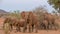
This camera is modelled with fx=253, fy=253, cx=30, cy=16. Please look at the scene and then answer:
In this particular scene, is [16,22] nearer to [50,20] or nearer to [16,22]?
[16,22]

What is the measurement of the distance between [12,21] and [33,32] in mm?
2080

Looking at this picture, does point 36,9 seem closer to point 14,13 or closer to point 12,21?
point 14,13

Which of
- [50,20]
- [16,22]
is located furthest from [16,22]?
[50,20]

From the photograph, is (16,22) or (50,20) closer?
(16,22)

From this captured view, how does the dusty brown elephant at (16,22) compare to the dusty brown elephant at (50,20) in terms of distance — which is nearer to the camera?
the dusty brown elephant at (16,22)

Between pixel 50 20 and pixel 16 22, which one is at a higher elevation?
pixel 50 20

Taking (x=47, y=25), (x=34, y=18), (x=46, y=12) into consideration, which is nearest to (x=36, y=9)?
(x=46, y=12)

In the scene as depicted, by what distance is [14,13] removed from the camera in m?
25.5

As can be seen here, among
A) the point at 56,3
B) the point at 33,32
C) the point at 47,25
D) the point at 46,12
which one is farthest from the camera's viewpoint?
the point at 56,3

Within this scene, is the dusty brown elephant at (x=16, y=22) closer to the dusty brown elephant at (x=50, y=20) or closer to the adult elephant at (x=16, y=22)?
the adult elephant at (x=16, y=22)

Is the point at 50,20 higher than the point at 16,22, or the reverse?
the point at 50,20

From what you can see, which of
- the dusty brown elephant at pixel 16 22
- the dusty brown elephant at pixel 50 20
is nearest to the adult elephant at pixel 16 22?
the dusty brown elephant at pixel 16 22

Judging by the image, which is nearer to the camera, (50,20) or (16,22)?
(16,22)

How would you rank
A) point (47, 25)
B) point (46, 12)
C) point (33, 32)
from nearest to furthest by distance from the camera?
point (33, 32) → point (47, 25) → point (46, 12)
